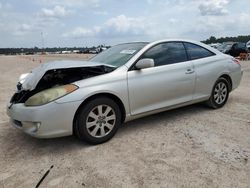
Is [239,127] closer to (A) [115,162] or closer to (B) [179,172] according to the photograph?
(B) [179,172]

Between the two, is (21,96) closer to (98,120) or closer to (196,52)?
(98,120)

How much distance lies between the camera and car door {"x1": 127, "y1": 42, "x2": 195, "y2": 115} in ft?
14.8

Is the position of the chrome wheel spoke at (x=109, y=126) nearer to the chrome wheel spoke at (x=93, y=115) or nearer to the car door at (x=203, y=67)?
the chrome wheel spoke at (x=93, y=115)

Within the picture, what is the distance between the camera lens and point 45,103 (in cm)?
382

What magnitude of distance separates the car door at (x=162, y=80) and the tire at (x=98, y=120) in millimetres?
358

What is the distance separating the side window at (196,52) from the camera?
17.6 ft

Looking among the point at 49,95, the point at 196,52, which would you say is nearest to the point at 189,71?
the point at 196,52

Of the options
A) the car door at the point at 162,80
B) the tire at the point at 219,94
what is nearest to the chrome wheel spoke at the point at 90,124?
the car door at the point at 162,80

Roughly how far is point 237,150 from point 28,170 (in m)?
2.68

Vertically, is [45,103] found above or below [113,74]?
below

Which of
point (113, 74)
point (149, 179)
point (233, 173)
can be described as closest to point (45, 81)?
point (113, 74)

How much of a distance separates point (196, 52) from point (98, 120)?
250 cm

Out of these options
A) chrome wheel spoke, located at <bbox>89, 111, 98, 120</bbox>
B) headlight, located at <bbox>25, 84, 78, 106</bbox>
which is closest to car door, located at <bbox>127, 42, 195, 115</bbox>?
chrome wheel spoke, located at <bbox>89, 111, 98, 120</bbox>

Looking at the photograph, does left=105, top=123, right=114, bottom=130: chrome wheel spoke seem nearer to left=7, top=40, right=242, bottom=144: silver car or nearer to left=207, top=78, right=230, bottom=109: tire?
left=7, top=40, right=242, bottom=144: silver car
